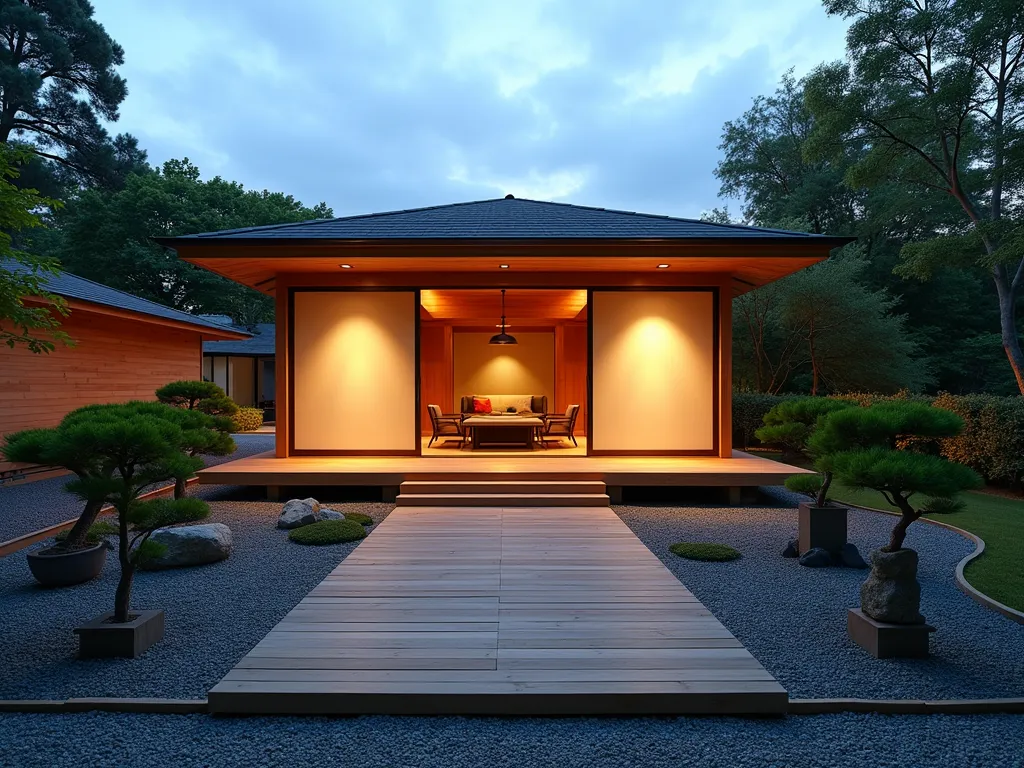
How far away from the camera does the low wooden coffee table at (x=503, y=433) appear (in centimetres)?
946

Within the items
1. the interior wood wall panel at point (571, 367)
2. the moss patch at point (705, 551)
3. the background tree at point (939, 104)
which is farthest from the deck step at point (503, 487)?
the background tree at point (939, 104)

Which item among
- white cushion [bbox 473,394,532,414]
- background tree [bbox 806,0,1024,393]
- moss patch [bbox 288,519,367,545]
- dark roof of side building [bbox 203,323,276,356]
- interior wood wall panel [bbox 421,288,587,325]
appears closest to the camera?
moss patch [bbox 288,519,367,545]

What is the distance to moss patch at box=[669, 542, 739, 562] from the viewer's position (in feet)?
15.4

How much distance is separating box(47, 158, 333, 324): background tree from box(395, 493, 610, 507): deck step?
65.0 ft

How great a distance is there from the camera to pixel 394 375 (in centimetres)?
810

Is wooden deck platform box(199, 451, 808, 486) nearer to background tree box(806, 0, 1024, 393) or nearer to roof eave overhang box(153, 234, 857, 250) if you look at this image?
roof eave overhang box(153, 234, 857, 250)

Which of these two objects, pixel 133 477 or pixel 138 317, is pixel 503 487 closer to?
pixel 133 477

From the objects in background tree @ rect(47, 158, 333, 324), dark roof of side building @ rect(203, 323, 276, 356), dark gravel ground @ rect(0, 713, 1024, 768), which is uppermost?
background tree @ rect(47, 158, 333, 324)

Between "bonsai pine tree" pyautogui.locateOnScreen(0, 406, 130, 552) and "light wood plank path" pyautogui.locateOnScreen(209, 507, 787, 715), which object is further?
"bonsai pine tree" pyautogui.locateOnScreen(0, 406, 130, 552)

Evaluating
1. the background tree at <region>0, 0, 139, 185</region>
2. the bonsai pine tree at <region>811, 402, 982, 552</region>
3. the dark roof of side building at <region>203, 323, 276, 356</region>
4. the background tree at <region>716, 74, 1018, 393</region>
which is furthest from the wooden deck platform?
the background tree at <region>0, 0, 139, 185</region>

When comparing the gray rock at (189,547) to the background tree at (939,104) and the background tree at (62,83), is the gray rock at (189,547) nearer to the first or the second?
the background tree at (939,104)

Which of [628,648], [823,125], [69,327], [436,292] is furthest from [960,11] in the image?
[69,327]

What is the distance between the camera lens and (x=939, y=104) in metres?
12.8

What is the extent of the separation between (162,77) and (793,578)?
8024 centimetres
